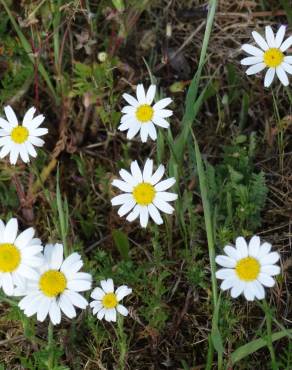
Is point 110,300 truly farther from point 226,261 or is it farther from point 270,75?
point 270,75

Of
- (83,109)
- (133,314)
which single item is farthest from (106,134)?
(133,314)

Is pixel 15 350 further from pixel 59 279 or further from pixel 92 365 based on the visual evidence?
pixel 59 279

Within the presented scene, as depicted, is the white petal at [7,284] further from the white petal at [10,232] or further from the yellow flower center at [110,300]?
the yellow flower center at [110,300]

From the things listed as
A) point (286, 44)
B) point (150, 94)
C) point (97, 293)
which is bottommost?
point (97, 293)

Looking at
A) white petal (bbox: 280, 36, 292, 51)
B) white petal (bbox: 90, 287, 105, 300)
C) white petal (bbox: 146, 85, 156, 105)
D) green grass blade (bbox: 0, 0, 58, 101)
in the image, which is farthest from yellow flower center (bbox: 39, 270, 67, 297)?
white petal (bbox: 280, 36, 292, 51)

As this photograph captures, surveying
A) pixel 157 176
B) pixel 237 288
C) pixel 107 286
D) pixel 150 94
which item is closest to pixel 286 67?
pixel 150 94

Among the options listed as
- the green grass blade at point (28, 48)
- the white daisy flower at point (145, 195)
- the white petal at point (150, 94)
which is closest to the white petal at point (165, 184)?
the white daisy flower at point (145, 195)
